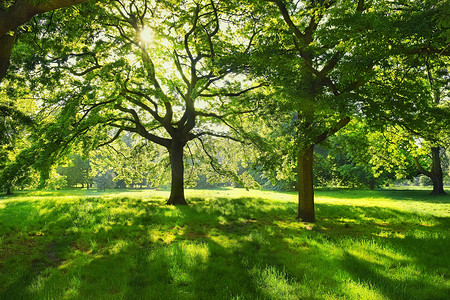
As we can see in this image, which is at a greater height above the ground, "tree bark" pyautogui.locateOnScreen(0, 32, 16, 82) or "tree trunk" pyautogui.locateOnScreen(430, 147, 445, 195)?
"tree bark" pyautogui.locateOnScreen(0, 32, 16, 82)

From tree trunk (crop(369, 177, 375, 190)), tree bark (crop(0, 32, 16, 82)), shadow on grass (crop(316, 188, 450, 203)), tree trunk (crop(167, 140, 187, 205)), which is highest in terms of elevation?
tree bark (crop(0, 32, 16, 82))

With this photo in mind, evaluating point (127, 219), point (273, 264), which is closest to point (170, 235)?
point (127, 219)

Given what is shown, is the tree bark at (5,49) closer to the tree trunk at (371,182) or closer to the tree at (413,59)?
the tree at (413,59)

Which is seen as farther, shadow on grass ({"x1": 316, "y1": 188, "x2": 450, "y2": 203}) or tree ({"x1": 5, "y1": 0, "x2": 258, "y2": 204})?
shadow on grass ({"x1": 316, "y1": 188, "x2": 450, "y2": 203})

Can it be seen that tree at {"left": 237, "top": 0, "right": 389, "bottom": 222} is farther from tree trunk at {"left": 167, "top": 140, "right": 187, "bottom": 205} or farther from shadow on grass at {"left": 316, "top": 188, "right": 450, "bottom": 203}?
shadow on grass at {"left": 316, "top": 188, "right": 450, "bottom": 203}

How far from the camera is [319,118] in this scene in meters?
9.95

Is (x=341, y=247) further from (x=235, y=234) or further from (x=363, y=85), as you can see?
(x=363, y=85)

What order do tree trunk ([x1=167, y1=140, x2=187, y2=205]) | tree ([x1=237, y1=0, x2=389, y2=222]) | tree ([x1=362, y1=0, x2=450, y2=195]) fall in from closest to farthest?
tree ([x1=362, y1=0, x2=450, y2=195]) → tree ([x1=237, y1=0, x2=389, y2=222]) → tree trunk ([x1=167, y1=140, x2=187, y2=205])

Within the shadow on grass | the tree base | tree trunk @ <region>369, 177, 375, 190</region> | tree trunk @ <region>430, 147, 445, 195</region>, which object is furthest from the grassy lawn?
tree trunk @ <region>369, 177, 375, 190</region>

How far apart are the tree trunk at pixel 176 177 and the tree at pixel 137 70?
7 cm

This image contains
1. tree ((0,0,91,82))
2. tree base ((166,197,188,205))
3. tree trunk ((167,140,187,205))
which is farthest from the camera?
tree trunk ((167,140,187,205))

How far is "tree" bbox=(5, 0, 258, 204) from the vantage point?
906 cm

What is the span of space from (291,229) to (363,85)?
22.1ft

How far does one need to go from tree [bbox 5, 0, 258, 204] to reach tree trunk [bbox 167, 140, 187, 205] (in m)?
0.07
